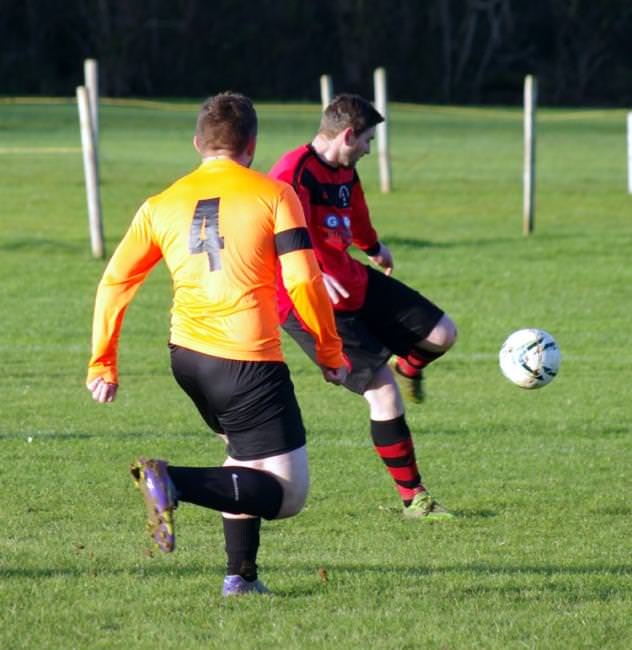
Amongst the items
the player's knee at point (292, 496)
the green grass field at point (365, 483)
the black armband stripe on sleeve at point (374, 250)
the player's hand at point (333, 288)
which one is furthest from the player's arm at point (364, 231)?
the player's knee at point (292, 496)

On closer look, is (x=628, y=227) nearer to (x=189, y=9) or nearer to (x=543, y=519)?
(x=543, y=519)

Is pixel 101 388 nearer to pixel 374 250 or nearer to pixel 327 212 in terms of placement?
pixel 327 212

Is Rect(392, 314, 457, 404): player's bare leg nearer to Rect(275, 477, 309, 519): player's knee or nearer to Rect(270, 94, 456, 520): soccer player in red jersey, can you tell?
Rect(270, 94, 456, 520): soccer player in red jersey

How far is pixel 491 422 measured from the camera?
1026 cm

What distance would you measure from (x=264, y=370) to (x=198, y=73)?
50568mm

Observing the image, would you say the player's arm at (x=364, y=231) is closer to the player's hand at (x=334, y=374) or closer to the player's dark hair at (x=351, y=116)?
the player's dark hair at (x=351, y=116)

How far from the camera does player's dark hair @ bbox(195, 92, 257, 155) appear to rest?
5730 mm

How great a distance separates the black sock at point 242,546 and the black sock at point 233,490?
247 mm

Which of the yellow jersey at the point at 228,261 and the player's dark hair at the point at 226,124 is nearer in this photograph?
the yellow jersey at the point at 228,261

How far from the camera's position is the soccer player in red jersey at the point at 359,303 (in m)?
7.66

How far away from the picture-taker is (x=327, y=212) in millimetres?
7816

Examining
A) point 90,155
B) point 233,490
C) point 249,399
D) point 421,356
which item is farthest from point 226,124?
point 90,155

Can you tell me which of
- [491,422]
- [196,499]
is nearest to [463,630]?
[196,499]

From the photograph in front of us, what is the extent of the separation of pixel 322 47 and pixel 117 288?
171ft
